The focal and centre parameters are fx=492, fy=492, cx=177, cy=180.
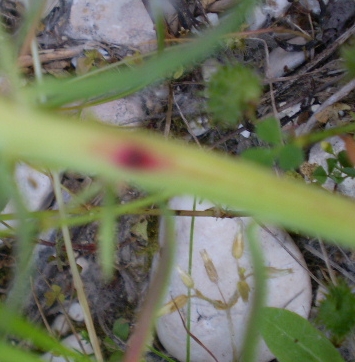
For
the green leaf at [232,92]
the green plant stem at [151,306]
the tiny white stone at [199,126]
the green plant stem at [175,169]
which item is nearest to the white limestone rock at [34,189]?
the tiny white stone at [199,126]

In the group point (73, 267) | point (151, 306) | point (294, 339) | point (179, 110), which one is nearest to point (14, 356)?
point (151, 306)

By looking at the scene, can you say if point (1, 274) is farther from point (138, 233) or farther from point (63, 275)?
point (138, 233)

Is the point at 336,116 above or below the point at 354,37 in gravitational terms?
below

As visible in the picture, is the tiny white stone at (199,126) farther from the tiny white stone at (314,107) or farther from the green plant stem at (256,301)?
the green plant stem at (256,301)

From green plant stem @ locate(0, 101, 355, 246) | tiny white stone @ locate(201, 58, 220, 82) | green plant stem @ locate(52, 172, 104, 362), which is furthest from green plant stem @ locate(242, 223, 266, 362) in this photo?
tiny white stone @ locate(201, 58, 220, 82)

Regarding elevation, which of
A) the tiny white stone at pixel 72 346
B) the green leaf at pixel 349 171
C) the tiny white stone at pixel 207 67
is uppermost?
the tiny white stone at pixel 207 67

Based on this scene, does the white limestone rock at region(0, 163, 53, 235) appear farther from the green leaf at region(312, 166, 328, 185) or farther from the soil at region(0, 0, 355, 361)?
the green leaf at region(312, 166, 328, 185)

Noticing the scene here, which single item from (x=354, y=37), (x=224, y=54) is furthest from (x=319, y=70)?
(x=224, y=54)
